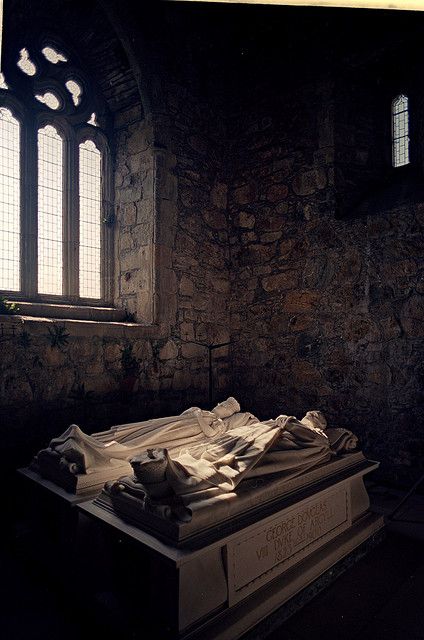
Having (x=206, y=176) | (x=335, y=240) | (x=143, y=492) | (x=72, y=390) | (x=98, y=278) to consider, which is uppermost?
(x=206, y=176)

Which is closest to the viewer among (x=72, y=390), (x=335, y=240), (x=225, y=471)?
(x=225, y=471)

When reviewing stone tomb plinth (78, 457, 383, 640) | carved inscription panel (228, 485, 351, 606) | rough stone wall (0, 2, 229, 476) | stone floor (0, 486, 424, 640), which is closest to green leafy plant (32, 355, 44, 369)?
rough stone wall (0, 2, 229, 476)

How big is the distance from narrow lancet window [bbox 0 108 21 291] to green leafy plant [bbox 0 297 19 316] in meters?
0.42

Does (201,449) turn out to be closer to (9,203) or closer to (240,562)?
(240,562)

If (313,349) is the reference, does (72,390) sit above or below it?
below

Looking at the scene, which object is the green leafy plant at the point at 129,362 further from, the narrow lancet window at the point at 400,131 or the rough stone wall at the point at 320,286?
the narrow lancet window at the point at 400,131

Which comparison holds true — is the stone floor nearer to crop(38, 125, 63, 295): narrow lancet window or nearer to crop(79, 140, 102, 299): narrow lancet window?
crop(38, 125, 63, 295): narrow lancet window

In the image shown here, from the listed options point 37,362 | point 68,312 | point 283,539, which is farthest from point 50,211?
point 283,539

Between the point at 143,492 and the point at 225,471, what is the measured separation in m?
0.49

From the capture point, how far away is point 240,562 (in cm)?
233

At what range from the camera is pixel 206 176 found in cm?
580

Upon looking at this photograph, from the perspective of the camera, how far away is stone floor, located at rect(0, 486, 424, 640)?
2279 millimetres

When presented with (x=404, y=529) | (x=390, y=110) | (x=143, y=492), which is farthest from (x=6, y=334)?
(x=390, y=110)

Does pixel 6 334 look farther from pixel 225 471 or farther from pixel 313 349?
pixel 313 349
